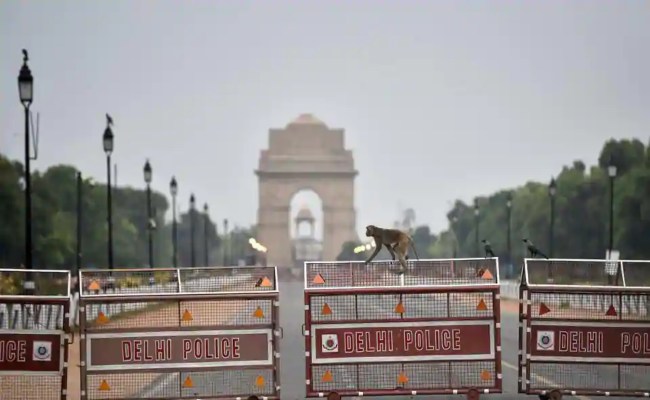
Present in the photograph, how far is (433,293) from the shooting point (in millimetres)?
16797

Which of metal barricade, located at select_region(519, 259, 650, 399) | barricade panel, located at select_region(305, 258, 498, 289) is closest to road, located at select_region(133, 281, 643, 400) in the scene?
metal barricade, located at select_region(519, 259, 650, 399)

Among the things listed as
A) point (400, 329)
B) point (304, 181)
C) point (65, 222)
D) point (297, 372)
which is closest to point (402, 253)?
point (400, 329)

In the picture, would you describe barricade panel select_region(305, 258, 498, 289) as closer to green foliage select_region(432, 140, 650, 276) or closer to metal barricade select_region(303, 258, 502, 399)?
metal barricade select_region(303, 258, 502, 399)

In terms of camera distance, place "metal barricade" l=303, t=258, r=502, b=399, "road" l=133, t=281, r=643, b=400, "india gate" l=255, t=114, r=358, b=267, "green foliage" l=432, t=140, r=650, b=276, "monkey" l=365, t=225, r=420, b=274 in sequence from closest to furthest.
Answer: "metal barricade" l=303, t=258, r=502, b=399, "road" l=133, t=281, r=643, b=400, "monkey" l=365, t=225, r=420, b=274, "green foliage" l=432, t=140, r=650, b=276, "india gate" l=255, t=114, r=358, b=267

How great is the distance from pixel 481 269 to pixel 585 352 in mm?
1523

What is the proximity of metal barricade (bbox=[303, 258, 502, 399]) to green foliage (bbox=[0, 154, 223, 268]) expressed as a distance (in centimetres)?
5262

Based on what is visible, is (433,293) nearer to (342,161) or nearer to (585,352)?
(585,352)

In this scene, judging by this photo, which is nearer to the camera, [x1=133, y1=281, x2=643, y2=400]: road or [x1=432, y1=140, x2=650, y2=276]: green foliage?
[x1=133, y1=281, x2=643, y2=400]: road

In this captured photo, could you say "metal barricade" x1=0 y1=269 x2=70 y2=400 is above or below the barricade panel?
below

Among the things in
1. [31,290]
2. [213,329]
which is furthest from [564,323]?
[31,290]

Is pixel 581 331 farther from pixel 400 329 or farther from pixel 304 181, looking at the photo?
pixel 304 181

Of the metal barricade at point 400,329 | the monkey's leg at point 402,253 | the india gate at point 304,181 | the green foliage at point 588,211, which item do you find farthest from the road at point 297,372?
the india gate at point 304,181

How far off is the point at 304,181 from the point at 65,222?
255ft

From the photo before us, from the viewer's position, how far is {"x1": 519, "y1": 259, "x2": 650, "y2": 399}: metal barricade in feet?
55.9
